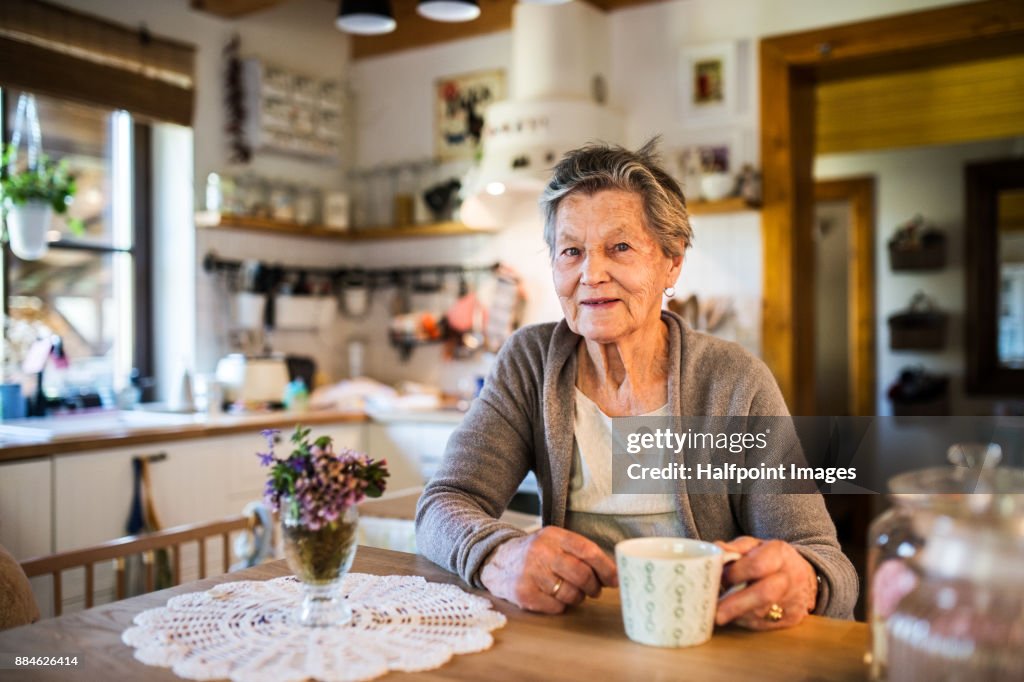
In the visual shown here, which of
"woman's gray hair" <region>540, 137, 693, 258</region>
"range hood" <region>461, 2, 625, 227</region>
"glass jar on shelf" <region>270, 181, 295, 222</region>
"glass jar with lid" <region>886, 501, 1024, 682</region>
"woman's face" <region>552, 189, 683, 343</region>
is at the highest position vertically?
"range hood" <region>461, 2, 625, 227</region>

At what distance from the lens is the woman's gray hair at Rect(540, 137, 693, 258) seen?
153 cm

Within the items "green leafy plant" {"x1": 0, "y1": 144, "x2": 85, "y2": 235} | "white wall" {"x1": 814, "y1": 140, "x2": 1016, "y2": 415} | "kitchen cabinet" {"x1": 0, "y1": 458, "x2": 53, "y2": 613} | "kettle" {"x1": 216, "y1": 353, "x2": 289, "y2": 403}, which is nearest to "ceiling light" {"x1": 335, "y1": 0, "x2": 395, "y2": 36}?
"green leafy plant" {"x1": 0, "y1": 144, "x2": 85, "y2": 235}

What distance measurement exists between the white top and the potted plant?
2600mm

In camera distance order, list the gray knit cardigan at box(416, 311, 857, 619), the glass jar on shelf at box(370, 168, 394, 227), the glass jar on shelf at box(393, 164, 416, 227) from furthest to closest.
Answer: the glass jar on shelf at box(370, 168, 394, 227)
the glass jar on shelf at box(393, 164, 416, 227)
the gray knit cardigan at box(416, 311, 857, 619)

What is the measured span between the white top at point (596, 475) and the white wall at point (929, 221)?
4.71 metres

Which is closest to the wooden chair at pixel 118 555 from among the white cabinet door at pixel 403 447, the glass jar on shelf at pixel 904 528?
the glass jar on shelf at pixel 904 528

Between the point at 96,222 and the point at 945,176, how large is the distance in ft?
15.7

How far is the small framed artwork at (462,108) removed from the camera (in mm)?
4492

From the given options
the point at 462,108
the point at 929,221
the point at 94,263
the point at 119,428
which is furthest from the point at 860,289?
the point at 119,428

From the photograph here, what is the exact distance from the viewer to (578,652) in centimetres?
96

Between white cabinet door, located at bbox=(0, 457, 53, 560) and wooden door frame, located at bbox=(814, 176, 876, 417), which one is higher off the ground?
wooden door frame, located at bbox=(814, 176, 876, 417)

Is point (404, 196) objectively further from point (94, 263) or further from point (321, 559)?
point (321, 559)

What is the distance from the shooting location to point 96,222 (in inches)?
155

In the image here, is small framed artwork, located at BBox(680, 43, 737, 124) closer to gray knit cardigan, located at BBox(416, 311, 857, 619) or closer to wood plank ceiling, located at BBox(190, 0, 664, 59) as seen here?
wood plank ceiling, located at BBox(190, 0, 664, 59)
